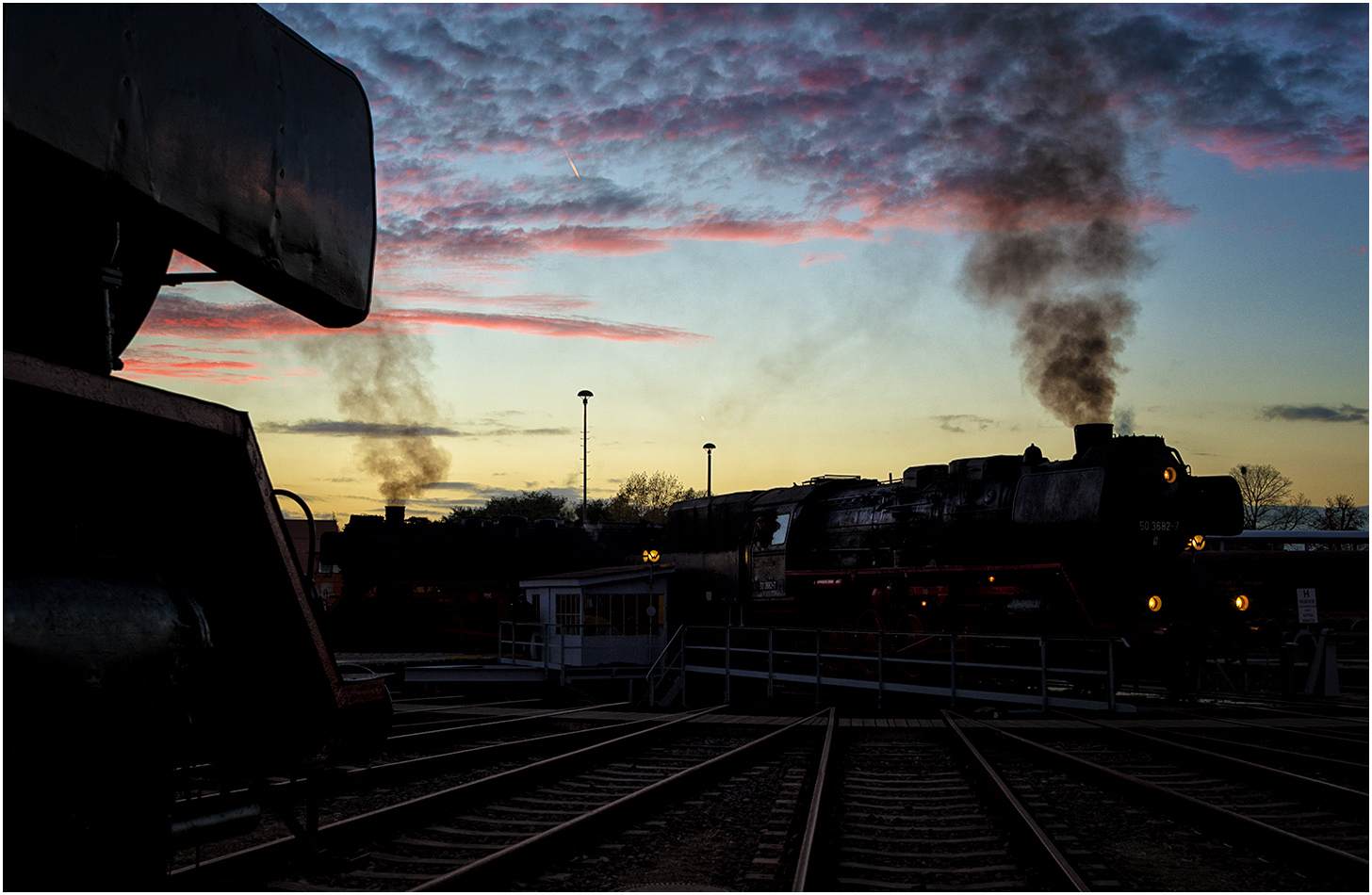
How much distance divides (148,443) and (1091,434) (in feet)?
45.7

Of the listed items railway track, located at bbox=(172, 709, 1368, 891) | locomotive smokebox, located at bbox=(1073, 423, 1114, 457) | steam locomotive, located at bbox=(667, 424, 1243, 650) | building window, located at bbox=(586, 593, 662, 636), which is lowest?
railway track, located at bbox=(172, 709, 1368, 891)

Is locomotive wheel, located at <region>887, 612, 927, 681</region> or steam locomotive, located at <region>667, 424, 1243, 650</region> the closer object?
steam locomotive, located at <region>667, 424, 1243, 650</region>

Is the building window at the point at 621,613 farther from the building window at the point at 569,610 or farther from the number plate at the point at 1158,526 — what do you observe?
the number plate at the point at 1158,526

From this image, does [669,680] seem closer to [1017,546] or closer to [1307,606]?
[1017,546]

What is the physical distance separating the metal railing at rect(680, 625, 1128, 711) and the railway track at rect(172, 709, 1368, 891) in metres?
2.32

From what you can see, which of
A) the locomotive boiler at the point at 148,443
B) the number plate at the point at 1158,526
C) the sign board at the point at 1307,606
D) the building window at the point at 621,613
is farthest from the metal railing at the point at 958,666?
the locomotive boiler at the point at 148,443

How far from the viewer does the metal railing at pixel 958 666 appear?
12.1 m

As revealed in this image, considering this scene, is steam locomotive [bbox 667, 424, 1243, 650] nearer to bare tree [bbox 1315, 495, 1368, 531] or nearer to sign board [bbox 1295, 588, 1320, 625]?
sign board [bbox 1295, 588, 1320, 625]

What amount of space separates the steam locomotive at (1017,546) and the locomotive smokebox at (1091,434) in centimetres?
2

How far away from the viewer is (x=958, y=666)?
13.3 metres

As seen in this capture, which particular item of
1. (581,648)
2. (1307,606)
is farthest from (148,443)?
(1307,606)

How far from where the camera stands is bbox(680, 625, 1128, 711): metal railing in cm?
1210

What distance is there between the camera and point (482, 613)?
31094mm

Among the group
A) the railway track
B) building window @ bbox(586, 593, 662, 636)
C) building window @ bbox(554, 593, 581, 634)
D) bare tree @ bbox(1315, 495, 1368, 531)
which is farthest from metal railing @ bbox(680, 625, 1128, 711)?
bare tree @ bbox(1315, 495, 1368, 531)
